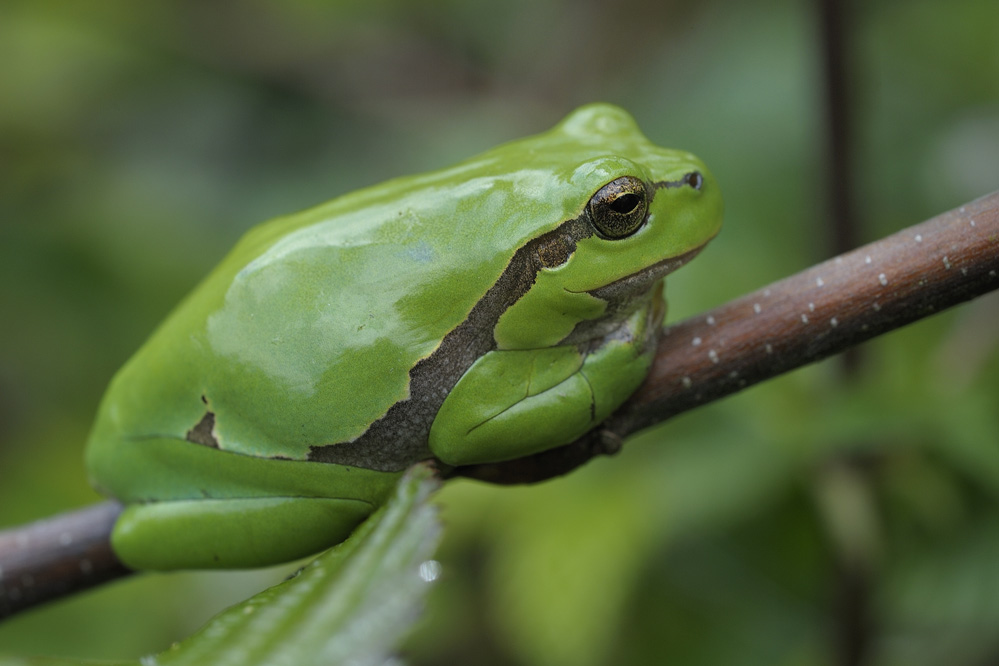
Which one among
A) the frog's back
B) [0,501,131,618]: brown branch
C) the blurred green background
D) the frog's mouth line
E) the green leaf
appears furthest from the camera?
the blurred green background

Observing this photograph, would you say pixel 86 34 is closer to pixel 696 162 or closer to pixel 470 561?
pixel 470 561

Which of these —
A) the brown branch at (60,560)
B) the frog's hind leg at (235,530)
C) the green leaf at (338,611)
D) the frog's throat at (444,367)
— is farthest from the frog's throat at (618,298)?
the brown branch at (60,560)

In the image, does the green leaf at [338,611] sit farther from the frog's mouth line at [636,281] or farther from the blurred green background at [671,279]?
the blurred green background at [671,279]

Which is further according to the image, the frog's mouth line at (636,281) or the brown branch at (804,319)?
the frog's mouth line at (636,281)

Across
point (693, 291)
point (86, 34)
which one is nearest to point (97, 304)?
point (86, 34)

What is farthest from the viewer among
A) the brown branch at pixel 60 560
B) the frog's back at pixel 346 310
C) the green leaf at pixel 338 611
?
the brown branch at pixel 60 560

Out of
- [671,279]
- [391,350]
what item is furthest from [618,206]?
[671,279]

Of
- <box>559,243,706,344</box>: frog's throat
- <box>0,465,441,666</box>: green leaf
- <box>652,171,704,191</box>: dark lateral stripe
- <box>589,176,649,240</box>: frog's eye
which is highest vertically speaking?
<box>652,171,704,191</box>: dark lateral stripe

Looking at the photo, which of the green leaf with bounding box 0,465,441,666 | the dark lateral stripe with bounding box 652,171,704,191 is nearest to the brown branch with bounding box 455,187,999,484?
the dark lateral stripe with bounding box 652,171,704,191

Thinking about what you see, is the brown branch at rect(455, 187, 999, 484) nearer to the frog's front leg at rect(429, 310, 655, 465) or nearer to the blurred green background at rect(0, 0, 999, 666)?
the frog's front leg at rect(429, 310, 655, 465)
